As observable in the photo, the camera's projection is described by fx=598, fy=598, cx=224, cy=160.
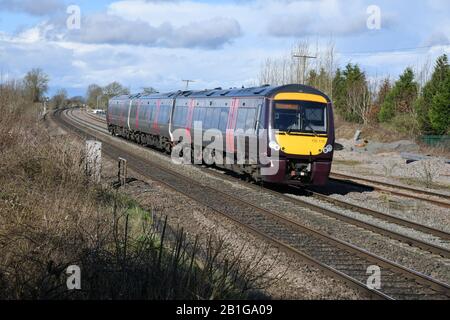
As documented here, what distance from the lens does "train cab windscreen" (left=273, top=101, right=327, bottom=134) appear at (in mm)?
15703

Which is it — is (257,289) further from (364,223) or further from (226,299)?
(364,223)

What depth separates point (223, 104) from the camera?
756 inches

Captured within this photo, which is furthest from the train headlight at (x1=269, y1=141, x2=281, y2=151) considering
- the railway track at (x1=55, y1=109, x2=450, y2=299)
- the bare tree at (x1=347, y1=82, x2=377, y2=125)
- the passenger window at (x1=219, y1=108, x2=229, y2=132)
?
the bare tree at (x1=347, y1=82, x2=377, y2=125)

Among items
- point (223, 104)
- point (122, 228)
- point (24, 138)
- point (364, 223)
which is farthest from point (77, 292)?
point (223, 104)

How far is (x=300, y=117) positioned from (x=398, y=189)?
4481 millimetres

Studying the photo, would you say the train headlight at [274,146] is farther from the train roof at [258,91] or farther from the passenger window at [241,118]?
the passenger window at [241,118]

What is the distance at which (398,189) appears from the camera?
Result: 18.2 meters

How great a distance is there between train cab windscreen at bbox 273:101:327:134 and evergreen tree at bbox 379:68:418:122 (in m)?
35.5

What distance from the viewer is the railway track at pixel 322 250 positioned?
7.79 m

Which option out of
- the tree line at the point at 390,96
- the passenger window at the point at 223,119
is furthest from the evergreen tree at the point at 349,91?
the passenger window at the point at 223,119

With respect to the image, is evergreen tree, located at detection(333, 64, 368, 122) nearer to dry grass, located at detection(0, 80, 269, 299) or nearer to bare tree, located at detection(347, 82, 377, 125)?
bare tree, located at detection(347, 82, 377, 125)

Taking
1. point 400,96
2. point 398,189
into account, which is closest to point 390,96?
point 400,96

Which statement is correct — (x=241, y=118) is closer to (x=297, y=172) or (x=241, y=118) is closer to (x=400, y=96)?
(x=297, y=172)

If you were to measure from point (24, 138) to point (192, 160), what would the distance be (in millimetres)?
11617
